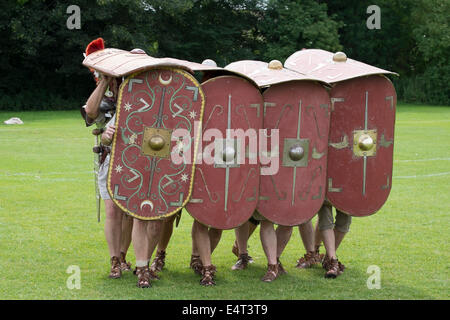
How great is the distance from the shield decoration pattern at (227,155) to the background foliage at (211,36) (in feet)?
71.2

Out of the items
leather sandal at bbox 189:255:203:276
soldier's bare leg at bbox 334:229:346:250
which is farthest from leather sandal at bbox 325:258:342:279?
leather sandal at bbox 189:255:203:276

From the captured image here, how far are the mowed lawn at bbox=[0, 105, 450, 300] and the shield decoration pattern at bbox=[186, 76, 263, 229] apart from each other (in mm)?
595

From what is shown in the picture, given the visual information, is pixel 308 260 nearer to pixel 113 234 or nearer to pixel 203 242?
pixel 203 242

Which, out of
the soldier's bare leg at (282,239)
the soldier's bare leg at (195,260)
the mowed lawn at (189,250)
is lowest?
the mowed lawn at (189,250)

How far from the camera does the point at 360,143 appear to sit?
4.99 meters

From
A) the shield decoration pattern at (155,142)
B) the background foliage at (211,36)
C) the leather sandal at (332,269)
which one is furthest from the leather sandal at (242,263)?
the background foliage at (211,36)

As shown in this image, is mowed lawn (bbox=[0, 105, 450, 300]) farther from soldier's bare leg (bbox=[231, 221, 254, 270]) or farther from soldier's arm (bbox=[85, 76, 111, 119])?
soldier's arm (bbox=[85, 76, 111, 119])

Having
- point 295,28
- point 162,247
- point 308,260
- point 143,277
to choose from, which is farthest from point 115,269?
point 295,28

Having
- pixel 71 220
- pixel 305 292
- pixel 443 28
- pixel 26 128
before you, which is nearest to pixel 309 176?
pixel 305 292

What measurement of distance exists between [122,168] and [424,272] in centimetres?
261

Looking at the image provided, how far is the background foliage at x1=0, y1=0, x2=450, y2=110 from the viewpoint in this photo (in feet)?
86.1

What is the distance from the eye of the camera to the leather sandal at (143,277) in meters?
4.79

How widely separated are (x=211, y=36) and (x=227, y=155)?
2749cm

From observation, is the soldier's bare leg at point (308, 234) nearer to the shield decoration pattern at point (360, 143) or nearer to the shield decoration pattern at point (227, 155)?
the shield decoration pattern at point (360, 143)
